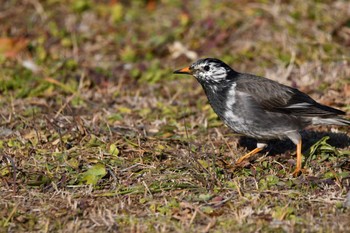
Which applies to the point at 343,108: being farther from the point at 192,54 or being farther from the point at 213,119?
the point at 192,54

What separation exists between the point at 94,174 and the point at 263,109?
6.20ft

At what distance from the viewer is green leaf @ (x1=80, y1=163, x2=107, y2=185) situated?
607cm

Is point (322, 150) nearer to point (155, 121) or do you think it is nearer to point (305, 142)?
point (305, 142)

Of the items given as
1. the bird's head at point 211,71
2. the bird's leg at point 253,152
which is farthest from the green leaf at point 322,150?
the bird's head at point 211,71

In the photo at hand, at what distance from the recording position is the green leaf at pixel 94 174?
6.07 metres

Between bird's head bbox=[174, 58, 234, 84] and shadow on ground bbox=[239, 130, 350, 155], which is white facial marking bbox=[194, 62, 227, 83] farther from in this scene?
shadow on ground bbox=[239, 130, 350, 155]

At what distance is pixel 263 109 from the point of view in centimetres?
668

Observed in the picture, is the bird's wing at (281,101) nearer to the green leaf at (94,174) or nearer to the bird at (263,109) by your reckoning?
the bird at (263,109)

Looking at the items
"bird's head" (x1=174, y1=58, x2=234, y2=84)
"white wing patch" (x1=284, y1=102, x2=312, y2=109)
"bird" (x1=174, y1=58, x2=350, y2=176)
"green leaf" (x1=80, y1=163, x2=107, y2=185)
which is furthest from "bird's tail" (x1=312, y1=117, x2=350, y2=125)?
"green leaf" (x1=80, y1=163, x2=107, y2=185)

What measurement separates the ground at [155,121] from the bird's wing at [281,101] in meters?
0.38

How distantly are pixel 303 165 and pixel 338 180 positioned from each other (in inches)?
20.6

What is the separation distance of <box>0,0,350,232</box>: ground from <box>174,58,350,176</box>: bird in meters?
0.30

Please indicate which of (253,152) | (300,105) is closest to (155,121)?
→ (253,152)

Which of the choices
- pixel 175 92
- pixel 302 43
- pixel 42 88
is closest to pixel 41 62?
pixel 42 88
